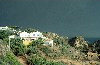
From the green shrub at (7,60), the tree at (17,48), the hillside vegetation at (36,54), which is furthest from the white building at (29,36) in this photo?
the green shrub at (7,60)

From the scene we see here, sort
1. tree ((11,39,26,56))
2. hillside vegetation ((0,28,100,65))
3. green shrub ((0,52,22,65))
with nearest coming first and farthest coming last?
green shrub ((0,52,22,65))
hillside vegetation ((0,28,100,65))
tree ((11,39,26,56))

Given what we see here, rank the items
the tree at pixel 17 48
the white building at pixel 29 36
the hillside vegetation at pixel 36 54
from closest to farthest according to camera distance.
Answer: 1. the hillside vegetation at pixel 36 54
2. the tree at pixel 17 48
3. the white building at pixel 29 36

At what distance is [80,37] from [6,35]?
85.1 ft

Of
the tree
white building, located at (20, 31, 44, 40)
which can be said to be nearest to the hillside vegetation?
the tree

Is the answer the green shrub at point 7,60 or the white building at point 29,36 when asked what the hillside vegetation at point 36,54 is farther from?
the white building at point 29,36

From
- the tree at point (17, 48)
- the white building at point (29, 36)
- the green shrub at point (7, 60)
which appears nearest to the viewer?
the green shrub at point (7, 60)

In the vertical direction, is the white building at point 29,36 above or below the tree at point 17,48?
above

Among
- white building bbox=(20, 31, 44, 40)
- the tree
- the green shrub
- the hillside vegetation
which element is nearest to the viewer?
the green shrub

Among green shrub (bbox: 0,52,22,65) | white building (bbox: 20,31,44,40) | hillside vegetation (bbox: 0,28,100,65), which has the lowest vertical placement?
green shrub (bbox: 0,52,22,65)

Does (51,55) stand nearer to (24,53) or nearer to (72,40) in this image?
(24,53)

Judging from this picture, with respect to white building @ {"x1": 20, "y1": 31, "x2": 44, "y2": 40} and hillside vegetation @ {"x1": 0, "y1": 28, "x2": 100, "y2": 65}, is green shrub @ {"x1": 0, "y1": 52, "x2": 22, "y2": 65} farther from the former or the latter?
white building @ {"x1": 20, "y1": 31, "x2": 44, "y2": 40}

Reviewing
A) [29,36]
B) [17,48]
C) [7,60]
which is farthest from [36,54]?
[29,36]

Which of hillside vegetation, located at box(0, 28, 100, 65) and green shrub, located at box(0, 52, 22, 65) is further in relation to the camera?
hillside vegetation, located at box(0, 28, 100, 65)

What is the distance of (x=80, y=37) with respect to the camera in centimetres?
9262
